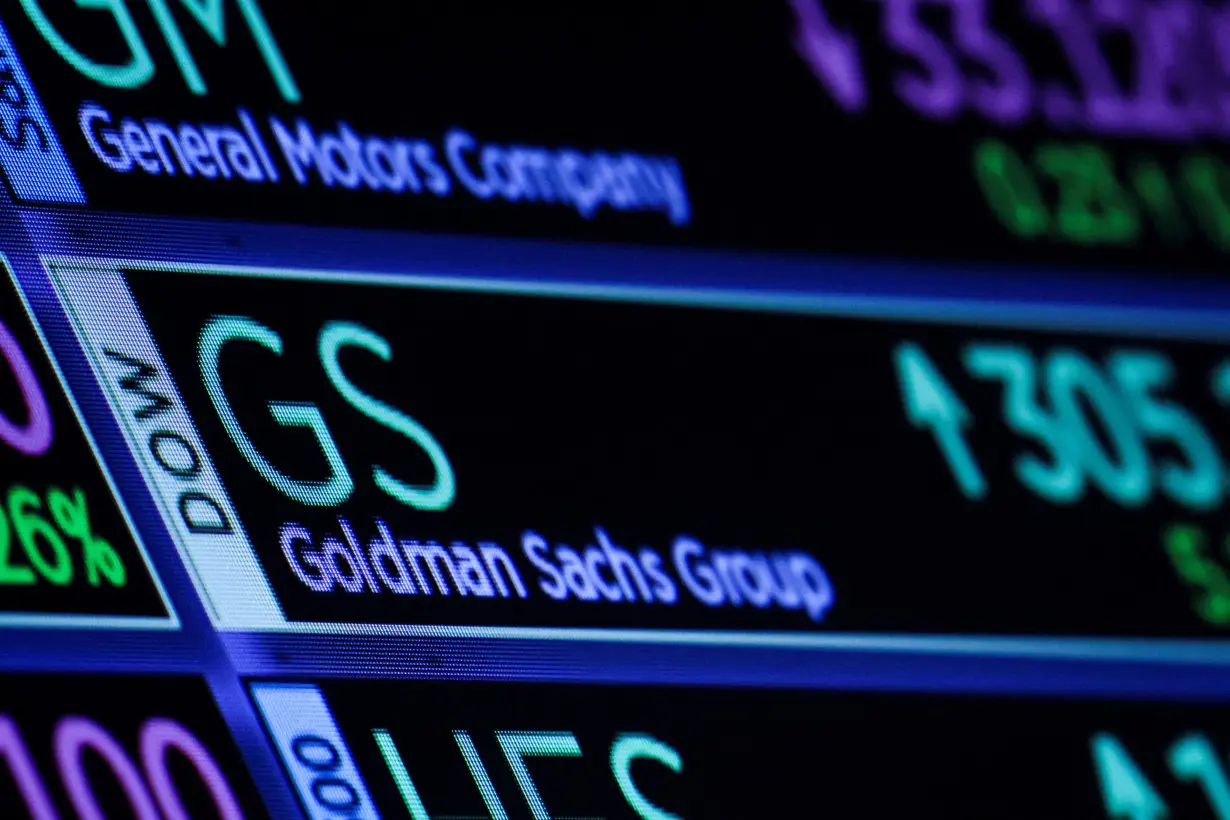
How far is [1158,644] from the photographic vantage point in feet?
7.38

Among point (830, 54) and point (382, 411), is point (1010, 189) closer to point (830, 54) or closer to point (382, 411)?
point (830, 54)

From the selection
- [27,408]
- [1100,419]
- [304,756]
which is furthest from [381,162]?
[1100,419]

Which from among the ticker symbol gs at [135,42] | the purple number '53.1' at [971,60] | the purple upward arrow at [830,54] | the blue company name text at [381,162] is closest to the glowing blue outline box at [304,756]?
the blue company name text at [381,162]

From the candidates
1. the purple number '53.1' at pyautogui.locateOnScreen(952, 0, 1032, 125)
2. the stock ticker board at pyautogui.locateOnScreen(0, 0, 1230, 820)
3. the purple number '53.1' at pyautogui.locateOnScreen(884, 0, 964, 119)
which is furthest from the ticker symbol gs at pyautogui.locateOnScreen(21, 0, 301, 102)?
the purple number '53.1' at pyautogui.locateOnScreen(952, 0, 1032, 125)

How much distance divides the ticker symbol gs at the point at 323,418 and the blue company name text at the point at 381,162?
0.74 ft

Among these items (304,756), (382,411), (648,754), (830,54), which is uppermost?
(830,54)

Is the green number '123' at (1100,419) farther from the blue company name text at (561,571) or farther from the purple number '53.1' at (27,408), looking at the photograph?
the purple number '53.1' at (27,408)

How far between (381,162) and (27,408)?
25.0 inches

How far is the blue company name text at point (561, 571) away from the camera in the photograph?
7.23ft

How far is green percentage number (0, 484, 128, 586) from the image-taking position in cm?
218

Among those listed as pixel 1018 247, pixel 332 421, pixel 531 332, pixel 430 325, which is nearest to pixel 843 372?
pixel 1018 247

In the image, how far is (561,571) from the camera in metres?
2.21

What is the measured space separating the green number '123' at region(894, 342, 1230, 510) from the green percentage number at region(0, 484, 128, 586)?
1243 mm

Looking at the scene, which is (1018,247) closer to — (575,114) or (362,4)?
(575,114)
